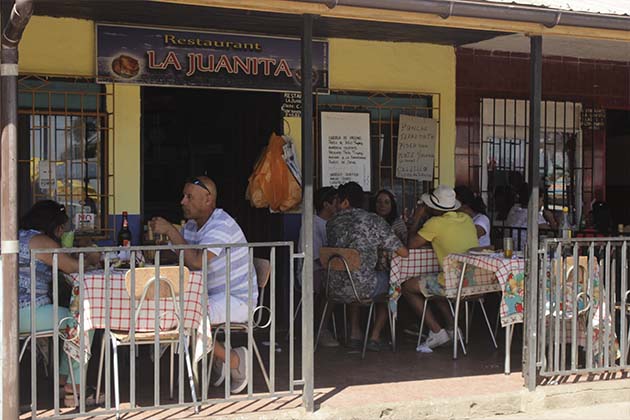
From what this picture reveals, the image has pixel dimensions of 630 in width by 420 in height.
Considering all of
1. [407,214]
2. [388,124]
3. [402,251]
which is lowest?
[402,251]

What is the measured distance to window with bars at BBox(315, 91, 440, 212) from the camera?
850 cm

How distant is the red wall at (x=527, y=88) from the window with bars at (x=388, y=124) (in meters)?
0.36

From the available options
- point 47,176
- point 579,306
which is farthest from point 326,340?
point 47,176

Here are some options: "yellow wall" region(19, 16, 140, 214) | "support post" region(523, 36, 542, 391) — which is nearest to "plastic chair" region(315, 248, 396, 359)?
"support post" region(523, 36, 542, 391)

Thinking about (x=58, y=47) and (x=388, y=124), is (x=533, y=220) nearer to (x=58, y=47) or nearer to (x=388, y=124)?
(x=388, y=124)

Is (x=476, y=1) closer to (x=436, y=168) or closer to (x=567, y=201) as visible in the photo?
(x=436, y=168)

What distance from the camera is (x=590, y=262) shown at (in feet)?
20.0

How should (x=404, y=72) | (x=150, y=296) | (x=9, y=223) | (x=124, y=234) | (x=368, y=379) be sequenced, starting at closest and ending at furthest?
(x=9, y=223) → (x=150, y=296) → (x=368, y=379) → (x=124, y=234) → (x=404, y=72)

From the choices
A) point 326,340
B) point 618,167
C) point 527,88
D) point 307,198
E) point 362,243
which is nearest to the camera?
point 307,198

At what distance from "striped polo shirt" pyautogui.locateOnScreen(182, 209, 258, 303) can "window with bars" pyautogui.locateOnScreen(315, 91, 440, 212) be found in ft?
8.78

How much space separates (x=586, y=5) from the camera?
5848 millimetres

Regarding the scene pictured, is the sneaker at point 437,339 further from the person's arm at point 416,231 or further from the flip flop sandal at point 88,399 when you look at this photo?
the flip flop sandal at point 88,399

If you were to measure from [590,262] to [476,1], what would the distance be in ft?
6.77

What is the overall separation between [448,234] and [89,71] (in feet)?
11.1
